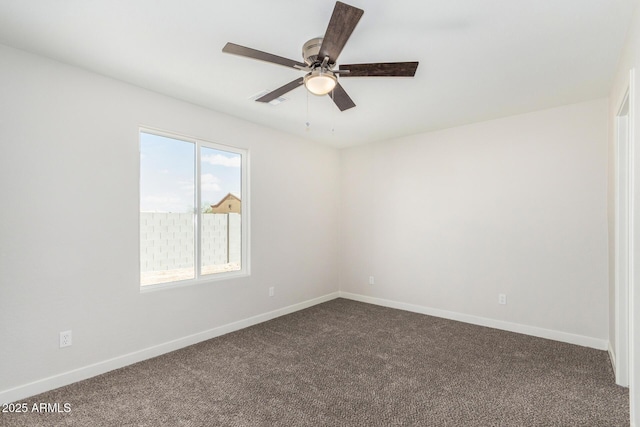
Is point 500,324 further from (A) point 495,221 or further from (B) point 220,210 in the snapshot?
(B) point 220,210

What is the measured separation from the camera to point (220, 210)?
3781 millimetres

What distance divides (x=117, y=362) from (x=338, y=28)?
3.07 m

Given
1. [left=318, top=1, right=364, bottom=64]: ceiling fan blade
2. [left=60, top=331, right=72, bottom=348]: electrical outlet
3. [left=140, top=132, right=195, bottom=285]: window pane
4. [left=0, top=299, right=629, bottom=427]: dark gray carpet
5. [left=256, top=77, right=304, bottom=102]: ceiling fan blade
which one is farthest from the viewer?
[left=140, top=132, right=195, bottom=285]: window pane

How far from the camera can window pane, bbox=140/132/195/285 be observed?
3123mm

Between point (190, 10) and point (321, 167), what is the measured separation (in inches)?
128

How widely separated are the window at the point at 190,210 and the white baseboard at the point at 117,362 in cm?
58

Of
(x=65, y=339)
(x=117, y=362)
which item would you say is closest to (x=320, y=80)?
(x=65, y=339)

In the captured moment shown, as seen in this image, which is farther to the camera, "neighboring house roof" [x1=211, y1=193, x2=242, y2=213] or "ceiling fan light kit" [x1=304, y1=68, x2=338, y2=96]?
"neighboring house roof" [x1=211, y1=193, x2=242, y2=213]

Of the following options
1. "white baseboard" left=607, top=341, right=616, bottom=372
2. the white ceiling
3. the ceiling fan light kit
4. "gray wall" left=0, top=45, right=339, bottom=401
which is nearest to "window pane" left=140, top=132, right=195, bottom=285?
"gray wall" left=0, top=45, right=339, bottom=401

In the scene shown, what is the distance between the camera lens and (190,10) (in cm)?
194

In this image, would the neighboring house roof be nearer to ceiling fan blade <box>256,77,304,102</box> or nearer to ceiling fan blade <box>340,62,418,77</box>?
ceiling fan blade <box>256,77,304,102</box>

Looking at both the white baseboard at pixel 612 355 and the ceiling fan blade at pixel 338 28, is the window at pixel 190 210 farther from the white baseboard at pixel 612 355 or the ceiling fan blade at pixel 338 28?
the white baseboard at pixel 612 355

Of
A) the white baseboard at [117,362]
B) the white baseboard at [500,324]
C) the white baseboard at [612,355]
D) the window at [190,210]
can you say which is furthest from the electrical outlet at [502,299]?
the window at [190,210]

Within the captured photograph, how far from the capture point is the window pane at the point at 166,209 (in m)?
3.12
